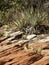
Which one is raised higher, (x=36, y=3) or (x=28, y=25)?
(x=36, y=3)

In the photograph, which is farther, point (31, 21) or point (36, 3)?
point (36, 3)

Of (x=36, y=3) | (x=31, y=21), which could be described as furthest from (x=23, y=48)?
(x=36, y=3)

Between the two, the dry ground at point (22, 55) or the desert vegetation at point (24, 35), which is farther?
the desert vegetation at point (24, 35)

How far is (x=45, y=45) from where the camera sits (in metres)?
5.57

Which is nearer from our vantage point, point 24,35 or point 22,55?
point 22,55

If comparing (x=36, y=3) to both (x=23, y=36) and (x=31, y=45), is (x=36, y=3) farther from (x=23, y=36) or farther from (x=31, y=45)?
(x=31, y=45)

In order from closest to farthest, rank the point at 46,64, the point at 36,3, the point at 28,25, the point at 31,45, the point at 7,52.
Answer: the point at 46,64 < the point at 7,52 < the point at 31,45 < the point at 28,25 < the point at 36,3

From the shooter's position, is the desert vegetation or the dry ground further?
the desert vegetation

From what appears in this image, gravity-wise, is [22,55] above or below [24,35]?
below

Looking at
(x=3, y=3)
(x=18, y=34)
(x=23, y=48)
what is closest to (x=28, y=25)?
(x=18, y=34)

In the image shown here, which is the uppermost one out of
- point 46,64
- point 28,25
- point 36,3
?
point 36,3

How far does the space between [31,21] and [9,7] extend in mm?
3239

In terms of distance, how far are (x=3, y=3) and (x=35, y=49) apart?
5.38 metres

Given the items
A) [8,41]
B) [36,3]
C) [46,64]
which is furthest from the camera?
[36,3]
